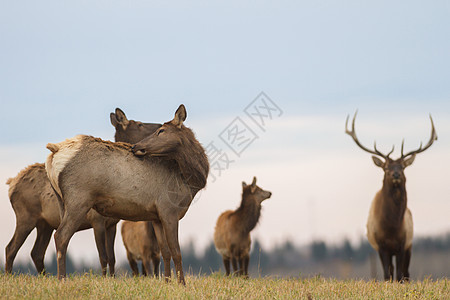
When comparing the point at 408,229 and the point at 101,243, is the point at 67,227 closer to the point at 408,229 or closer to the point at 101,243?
the point at 101,243

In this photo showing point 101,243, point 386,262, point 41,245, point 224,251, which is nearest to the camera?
point 101,243

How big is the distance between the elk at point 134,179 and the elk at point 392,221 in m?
4.21

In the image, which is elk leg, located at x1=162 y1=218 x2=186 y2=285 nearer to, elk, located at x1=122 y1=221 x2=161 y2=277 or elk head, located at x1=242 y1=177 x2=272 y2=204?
elk, located at x1=122 y1=221 x2=161 y2=277

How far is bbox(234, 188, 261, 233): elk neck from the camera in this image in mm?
13484

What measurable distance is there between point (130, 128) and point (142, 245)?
8.99 feet

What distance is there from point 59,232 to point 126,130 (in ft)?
8.34

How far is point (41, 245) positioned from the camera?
9.86 meters

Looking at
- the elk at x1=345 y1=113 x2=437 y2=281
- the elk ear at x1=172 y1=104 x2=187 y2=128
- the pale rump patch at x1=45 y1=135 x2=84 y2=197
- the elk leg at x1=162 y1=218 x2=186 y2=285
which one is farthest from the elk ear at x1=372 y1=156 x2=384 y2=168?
the pale rump patch at x1=45 y1=135 x2=84 y2=197

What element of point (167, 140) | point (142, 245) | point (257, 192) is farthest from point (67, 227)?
point (257, 192)

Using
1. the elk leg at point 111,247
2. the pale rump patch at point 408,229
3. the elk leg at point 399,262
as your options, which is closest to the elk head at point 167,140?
the elk leg at point 111,247

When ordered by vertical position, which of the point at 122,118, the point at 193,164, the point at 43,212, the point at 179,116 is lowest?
the point at 43,212

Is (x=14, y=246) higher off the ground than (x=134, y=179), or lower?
lower

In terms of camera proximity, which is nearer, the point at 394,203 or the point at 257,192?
the point at 394,203

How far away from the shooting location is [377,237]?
10766mm
